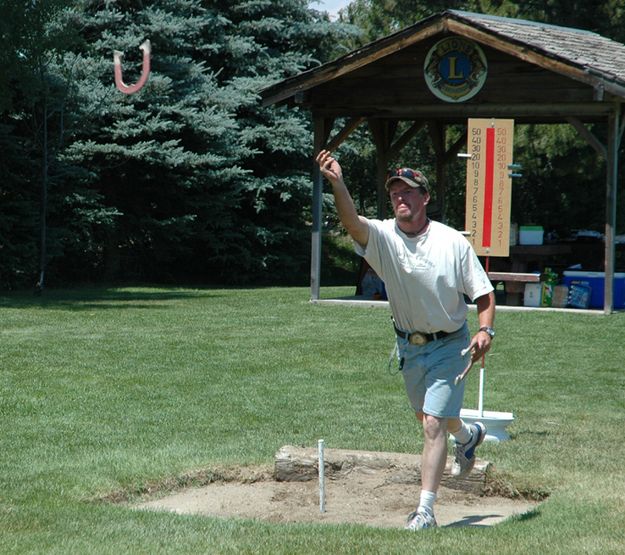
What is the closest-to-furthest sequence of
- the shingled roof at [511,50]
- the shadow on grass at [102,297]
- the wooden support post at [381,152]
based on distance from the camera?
1. the shingled roof at [511,50]
2. the shadow on grass at [102,297]
3. the wooden support post at [381,152]

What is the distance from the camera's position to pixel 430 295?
20.7 ft

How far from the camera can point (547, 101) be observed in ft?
62.3

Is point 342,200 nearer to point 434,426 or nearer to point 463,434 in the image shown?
point 434,426

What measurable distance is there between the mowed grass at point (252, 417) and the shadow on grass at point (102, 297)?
149 cm

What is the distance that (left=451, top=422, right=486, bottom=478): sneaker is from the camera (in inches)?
278

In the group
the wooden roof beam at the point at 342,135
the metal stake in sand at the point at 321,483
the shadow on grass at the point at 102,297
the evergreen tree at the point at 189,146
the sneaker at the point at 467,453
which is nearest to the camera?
the metal stake in sand at the point at 321,483

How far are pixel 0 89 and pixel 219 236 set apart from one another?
27.1 feet

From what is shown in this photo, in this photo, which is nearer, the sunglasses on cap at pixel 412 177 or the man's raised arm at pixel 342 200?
the man's raised arm at pixel 342 200

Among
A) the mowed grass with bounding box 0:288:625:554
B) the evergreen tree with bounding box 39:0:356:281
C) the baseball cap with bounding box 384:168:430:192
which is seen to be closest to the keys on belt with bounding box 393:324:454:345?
the baseball cap with bounding box 384:168:430:192

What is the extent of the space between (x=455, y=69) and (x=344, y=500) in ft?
43.7

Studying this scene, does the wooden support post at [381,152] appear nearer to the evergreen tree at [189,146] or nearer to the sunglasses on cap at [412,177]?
the evergreen tree at [189,146]

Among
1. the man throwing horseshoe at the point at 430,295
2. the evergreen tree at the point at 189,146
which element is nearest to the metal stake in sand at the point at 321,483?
the man throwing horseshoe at the point at 430,295

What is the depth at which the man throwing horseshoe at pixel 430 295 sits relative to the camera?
630 cm

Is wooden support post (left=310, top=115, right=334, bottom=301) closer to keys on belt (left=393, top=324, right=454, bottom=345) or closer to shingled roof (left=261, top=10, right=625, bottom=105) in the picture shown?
shingled roof (left=261, top=10, right=625, bottom=105)
